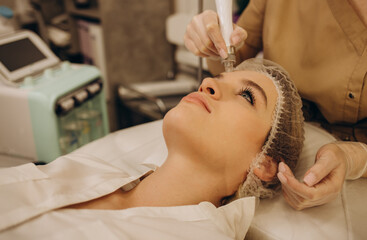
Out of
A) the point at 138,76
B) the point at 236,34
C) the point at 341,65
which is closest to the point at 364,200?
the point at 341,65

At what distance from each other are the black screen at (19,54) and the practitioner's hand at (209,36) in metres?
0.86

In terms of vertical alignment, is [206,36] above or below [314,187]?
above

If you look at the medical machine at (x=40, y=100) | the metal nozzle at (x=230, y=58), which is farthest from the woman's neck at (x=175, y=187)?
the medical machine at (x=40, y=100)

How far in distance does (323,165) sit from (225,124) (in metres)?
0.30

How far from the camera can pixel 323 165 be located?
37.5 inches

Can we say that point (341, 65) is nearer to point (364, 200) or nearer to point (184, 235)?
point (364, 200)

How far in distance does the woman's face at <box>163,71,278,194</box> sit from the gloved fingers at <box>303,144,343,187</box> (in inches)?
7.4

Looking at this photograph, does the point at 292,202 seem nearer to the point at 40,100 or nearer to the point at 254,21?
the point at 254,21

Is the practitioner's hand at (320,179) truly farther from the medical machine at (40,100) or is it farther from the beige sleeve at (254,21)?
the medical machine at (40,100)

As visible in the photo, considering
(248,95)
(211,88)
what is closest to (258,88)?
(248,95)

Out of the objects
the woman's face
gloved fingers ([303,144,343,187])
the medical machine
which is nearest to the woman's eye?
the woman's face

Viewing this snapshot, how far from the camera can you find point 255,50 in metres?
1.59

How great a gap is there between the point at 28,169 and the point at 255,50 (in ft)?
3.64

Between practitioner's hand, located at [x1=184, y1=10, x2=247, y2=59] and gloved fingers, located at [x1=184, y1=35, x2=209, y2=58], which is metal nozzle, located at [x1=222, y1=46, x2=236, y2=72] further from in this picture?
gloved fingers, located at [x1=184, y1=35, x2=209, y2=58]
